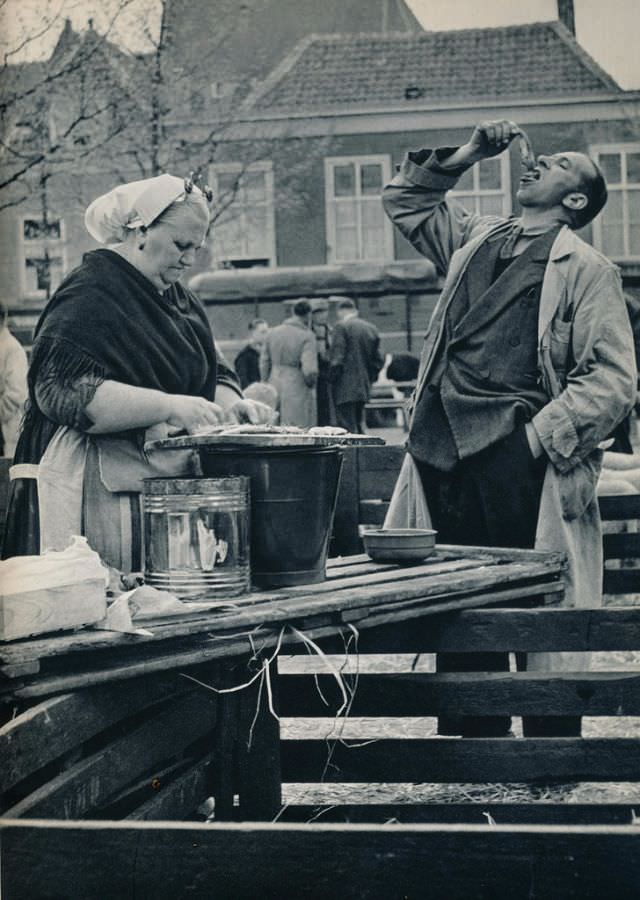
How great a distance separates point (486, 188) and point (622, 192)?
6.99 feet

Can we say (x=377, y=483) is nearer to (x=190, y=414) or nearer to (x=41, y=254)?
(x=190, y=414)

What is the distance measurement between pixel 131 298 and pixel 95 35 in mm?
12053

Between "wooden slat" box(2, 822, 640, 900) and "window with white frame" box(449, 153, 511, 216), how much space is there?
16840 millimetres

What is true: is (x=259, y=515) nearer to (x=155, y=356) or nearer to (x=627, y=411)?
(x=155, y=356)

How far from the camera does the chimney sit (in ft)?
44.9

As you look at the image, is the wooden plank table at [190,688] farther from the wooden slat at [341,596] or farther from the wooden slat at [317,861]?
the wooden slat at [317,861]

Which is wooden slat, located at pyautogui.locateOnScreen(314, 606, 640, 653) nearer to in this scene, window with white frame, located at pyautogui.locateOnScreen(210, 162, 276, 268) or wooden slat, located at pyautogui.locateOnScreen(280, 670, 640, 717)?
wooden slat, located at pyautogui.locateOnScreen(280, 670, 640, 717)

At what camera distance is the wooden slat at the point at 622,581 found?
5527 millimetres

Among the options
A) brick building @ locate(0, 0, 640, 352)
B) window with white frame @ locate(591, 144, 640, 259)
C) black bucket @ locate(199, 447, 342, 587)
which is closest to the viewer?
black bucket @ locate(199, 447, 342, 587)

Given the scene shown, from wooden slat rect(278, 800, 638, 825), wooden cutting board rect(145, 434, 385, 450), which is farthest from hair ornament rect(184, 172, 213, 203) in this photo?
wooden slat rect(278, 800, 638, 825)

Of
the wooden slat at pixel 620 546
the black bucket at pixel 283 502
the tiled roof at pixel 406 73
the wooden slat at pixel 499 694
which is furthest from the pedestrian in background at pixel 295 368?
the black bucket at pixel 283 502

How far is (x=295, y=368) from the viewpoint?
12.3 meters

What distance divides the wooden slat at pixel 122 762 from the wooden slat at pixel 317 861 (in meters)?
0.31

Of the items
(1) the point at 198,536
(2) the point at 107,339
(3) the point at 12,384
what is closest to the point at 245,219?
(3) the point at 12,384
